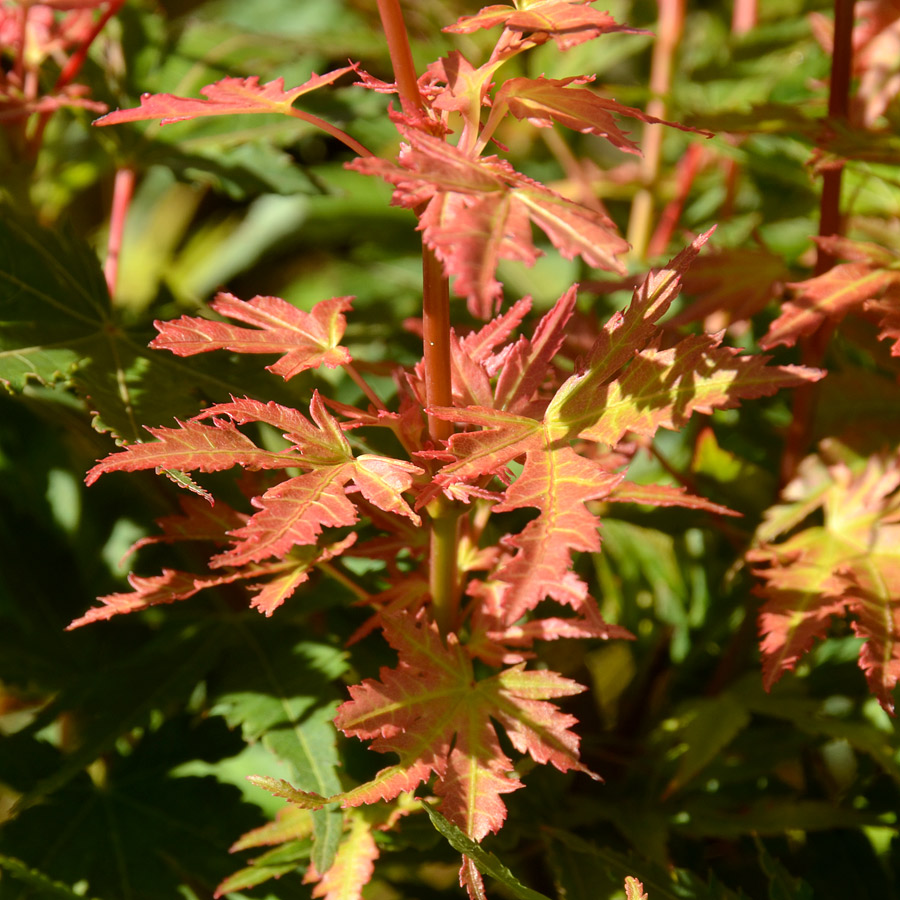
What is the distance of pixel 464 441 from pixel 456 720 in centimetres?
15

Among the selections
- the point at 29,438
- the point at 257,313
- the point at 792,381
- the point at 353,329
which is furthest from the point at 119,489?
the point at 792,381

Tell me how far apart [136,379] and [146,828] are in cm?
31

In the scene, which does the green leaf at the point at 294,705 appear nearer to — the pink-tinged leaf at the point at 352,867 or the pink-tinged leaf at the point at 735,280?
the pink-tinged leaf at the point at 352,867

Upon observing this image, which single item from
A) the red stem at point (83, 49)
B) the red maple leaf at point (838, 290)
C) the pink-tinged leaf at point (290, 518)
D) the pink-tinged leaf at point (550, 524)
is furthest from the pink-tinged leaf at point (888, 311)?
the red stem at point (83, 49)

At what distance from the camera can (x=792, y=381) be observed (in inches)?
17.8

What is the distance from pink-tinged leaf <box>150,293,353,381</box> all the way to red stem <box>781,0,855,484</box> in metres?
0.33

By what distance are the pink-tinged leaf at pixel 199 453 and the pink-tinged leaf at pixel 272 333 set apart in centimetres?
4

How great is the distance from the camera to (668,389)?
1.50ft

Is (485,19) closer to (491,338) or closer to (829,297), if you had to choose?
(491,338)

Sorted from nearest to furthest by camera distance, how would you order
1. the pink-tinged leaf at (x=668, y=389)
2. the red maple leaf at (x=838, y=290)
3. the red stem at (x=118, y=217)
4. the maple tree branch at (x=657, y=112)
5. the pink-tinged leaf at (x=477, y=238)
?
the pink-tinged leaf at (x=477, y=238), the pink-tinged leaf at (x=668, y=389), the red maple leaf at (x=838, y=290), the red stem at (x=118, y=217), the maple tree branch at (x=657, y=112)

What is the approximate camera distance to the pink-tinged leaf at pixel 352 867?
0.49 metres

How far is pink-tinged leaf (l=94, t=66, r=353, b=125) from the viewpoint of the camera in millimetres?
435

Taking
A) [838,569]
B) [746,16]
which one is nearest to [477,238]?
[838,569]

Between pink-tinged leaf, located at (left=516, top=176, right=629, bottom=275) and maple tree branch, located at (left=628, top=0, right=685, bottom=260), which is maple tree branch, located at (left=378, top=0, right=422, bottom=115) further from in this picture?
maple tree branch, located at (left=628, top=0, right=685, bottom=260)
